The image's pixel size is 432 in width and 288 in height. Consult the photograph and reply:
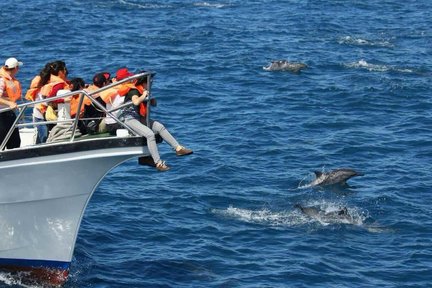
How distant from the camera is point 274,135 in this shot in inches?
1425

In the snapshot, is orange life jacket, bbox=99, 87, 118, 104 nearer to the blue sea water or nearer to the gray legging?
the gray legging

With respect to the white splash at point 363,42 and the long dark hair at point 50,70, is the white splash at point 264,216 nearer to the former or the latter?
the long dark hair at point 50,70

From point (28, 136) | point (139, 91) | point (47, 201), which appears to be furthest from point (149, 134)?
point (28, 136)

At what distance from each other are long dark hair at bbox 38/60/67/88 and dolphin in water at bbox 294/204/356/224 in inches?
359

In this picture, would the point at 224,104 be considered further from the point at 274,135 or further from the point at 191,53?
the point at 191,53

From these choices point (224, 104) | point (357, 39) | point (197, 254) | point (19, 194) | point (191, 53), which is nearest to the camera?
point (19, 194)

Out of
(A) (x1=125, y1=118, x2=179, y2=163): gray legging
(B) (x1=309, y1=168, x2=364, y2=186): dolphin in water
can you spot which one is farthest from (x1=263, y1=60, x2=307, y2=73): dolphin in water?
(A) (x1=125, y1=118, x2=179, y2=163): gray legging

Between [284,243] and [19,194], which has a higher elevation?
[19,194]

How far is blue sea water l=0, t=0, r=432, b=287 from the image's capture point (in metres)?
25.4

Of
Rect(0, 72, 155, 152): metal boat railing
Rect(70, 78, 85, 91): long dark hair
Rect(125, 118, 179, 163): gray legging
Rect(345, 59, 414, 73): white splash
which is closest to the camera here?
Rect(0, 72, 155, 152): metal boat railing

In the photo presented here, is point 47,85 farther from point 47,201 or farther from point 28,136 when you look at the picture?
point 47,201

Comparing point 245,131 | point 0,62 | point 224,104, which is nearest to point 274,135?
point 245,131

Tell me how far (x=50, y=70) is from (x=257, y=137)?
48.5ft

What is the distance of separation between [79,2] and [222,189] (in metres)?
30.5
